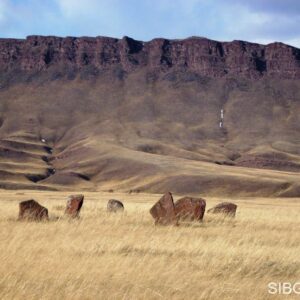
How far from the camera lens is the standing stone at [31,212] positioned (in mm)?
18508

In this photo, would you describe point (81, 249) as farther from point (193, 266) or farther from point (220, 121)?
point (220, 121)

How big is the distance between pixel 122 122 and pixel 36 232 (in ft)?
588

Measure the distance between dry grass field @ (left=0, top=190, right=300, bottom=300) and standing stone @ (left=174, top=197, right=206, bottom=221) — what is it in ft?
11.9

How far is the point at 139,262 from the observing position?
424 inches

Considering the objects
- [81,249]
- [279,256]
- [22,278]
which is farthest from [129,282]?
[279,256]

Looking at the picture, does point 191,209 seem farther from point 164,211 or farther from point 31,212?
point 31,212

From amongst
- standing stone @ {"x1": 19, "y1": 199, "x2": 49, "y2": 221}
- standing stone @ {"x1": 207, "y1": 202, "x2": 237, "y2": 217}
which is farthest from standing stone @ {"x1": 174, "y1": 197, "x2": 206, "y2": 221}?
standing stone @ {"x1": 19, "y1": 199, "x2": 49, "y2": 221}

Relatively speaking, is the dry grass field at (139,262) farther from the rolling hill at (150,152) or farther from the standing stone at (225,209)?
the rolling hill at (150,152)

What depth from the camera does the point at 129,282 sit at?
9438 millimetres

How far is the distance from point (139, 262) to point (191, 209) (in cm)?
987

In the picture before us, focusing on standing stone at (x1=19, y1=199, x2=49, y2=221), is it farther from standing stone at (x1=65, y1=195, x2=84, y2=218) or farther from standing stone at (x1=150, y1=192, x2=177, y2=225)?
standing stone at (x1=150, y1=192, x2=177, y2=225)

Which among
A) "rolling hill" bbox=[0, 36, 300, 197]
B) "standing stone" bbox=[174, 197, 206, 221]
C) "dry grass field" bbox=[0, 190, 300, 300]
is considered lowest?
"dry grass field" bbox=[0, 190, 300, 300]

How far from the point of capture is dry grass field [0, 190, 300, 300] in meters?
8.95

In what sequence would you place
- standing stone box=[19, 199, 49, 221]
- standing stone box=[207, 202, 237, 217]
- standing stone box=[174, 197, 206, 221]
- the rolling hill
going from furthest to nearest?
1. the rolling hill
2. standing stone box=[207, 202, 237, 217]
3. standing stone box=[174, 197, 206, 221]
4. standing stone box=[19, 199, 49, 221]
